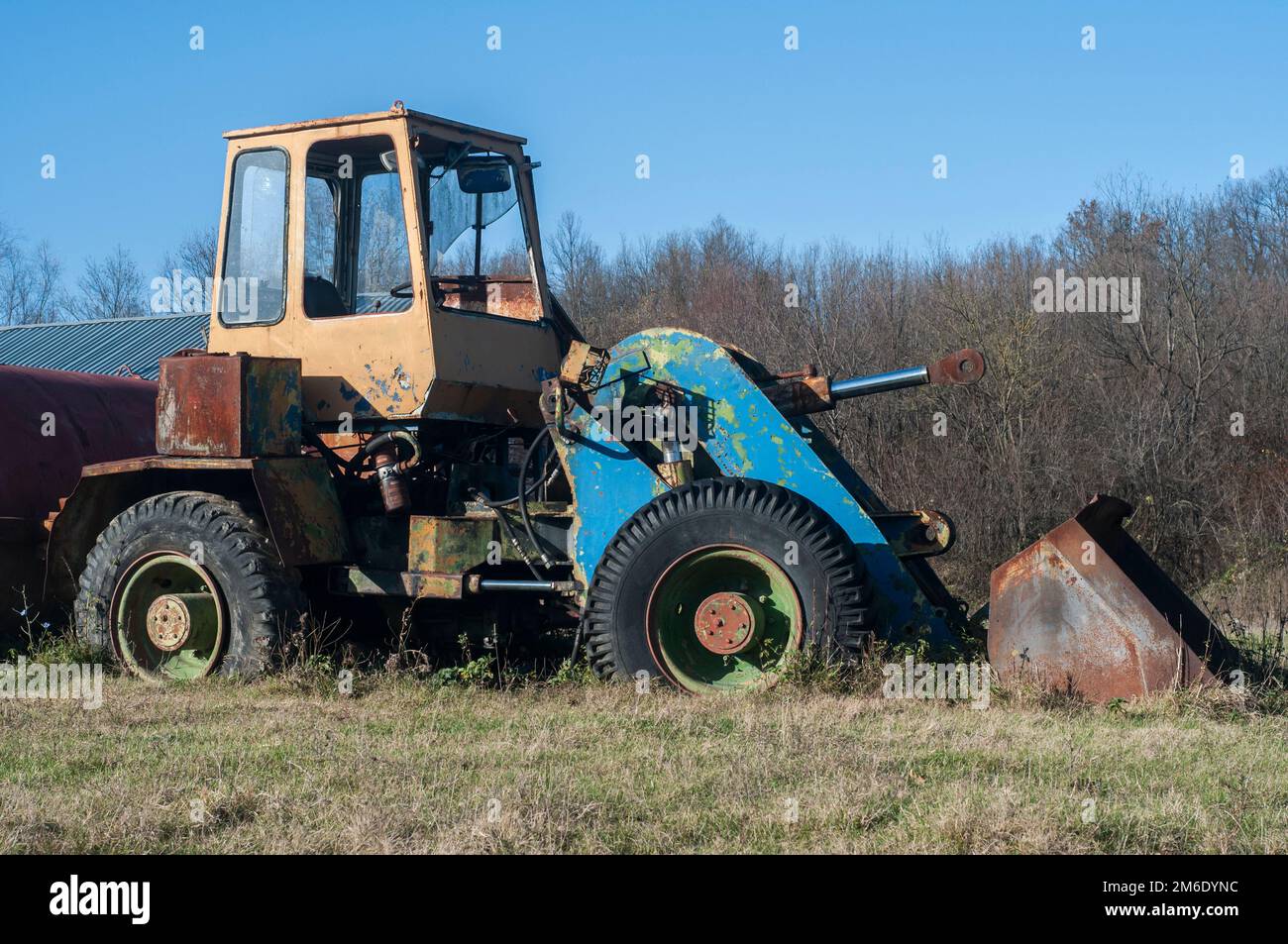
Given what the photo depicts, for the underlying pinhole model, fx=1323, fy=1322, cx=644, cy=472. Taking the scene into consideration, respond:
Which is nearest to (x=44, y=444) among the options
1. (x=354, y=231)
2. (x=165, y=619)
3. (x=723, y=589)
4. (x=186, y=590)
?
(x=186, y=590)

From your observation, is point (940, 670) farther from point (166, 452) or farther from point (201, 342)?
point (201, 342)

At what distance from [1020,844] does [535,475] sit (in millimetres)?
4455

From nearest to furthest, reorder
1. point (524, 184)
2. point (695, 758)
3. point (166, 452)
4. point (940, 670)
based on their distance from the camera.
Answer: point (695, 758) → point (940, 670) → point (166, 452) → point (524, 184)

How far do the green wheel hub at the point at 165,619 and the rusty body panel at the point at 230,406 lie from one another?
2.31ft

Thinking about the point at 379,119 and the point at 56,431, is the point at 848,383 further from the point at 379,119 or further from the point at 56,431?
the point at 56,431

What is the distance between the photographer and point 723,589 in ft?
23.4

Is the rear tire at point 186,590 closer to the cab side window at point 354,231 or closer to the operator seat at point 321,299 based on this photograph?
the operator seat at point 321,299

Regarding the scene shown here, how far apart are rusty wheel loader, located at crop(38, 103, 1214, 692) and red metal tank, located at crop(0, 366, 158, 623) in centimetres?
48


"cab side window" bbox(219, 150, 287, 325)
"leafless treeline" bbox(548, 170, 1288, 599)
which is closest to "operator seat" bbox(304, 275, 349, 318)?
"cab side window" bbox(219, 150, 287, 325)

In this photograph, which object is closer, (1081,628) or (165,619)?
(1081,628)

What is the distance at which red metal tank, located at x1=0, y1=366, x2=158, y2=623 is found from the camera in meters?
8.80

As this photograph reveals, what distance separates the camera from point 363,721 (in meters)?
6.38

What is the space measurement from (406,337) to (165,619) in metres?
2.21

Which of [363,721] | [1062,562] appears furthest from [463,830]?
[1062,562]
